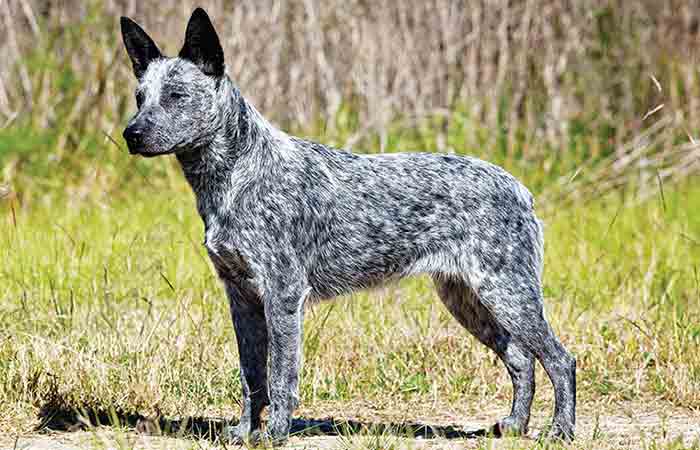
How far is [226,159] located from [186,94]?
312 millimetres

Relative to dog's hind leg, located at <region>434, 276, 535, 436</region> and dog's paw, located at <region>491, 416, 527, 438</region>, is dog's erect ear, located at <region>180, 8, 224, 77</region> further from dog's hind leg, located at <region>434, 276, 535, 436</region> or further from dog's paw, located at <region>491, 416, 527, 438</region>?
dog's paw, located at <region>491, 416, 527, 438</region>

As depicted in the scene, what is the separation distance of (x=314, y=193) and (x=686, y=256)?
3483 mm

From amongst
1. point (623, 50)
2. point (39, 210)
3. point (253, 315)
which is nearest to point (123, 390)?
point (253, 315)

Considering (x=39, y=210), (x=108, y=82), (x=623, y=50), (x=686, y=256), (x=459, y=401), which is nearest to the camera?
(x=459, y=401)

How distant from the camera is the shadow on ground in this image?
5211 mm

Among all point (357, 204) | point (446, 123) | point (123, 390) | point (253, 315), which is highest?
point (446, 123)

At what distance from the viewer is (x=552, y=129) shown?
32.5 ft

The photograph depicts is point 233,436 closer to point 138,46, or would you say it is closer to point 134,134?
point 134,134

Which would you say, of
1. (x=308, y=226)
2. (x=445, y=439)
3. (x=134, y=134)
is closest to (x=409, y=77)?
(x=308, y=226)

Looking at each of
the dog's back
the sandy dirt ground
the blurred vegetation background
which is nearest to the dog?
the dog's back

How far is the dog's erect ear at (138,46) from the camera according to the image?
4.99 metres

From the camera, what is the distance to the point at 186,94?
4.82 metres

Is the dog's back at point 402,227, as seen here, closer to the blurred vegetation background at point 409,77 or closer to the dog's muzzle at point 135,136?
the dog's muzzle at point 135,136

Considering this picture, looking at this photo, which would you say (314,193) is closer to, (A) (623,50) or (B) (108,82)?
(B) (108,82)
